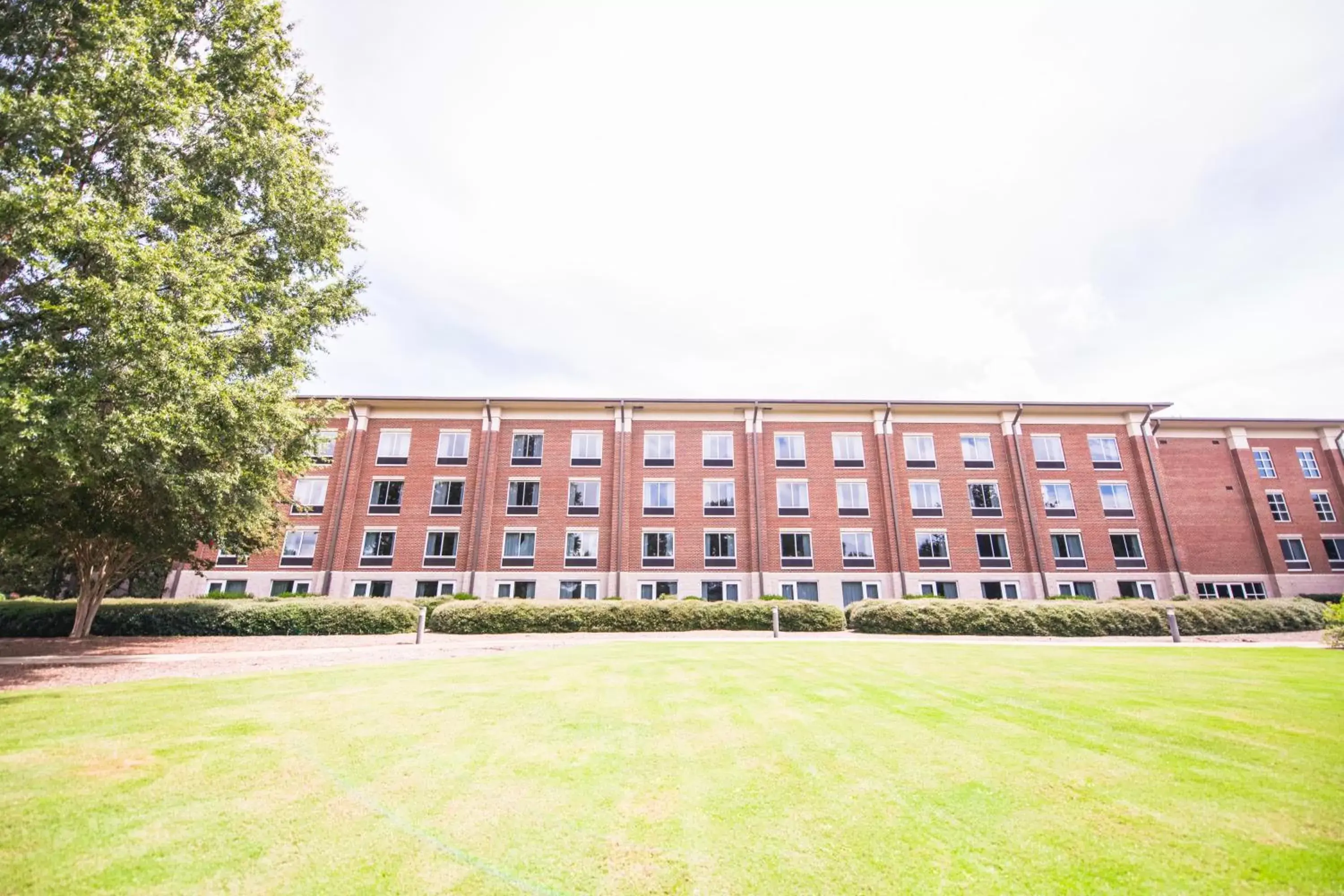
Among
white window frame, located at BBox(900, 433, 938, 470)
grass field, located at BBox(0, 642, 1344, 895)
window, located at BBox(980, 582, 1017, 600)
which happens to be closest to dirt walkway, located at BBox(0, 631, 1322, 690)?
grass field, located at BBox(0, 642, 1344, 895)

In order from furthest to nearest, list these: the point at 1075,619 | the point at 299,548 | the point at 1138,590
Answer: the point at 299,548, the point at 1138,590, the point at 1075,619

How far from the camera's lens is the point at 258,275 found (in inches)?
615

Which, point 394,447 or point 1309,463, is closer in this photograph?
point 394,447

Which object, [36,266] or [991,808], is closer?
[991,808]

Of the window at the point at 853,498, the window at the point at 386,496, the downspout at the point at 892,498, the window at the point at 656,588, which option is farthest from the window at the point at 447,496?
the downspout at the point at 892,498

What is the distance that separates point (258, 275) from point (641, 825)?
17.3 metres

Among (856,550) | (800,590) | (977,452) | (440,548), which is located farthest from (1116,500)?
(440,548)

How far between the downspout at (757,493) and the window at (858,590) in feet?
15.4

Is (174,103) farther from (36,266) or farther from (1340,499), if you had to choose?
(1340,499)

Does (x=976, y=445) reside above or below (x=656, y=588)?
above

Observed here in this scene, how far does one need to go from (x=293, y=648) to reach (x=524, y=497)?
17.8m

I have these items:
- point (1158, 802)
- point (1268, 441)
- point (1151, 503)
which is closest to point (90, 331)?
point (1158, 802)

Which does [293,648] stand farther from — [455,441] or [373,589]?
[455,441]

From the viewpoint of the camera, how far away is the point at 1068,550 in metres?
34.3
